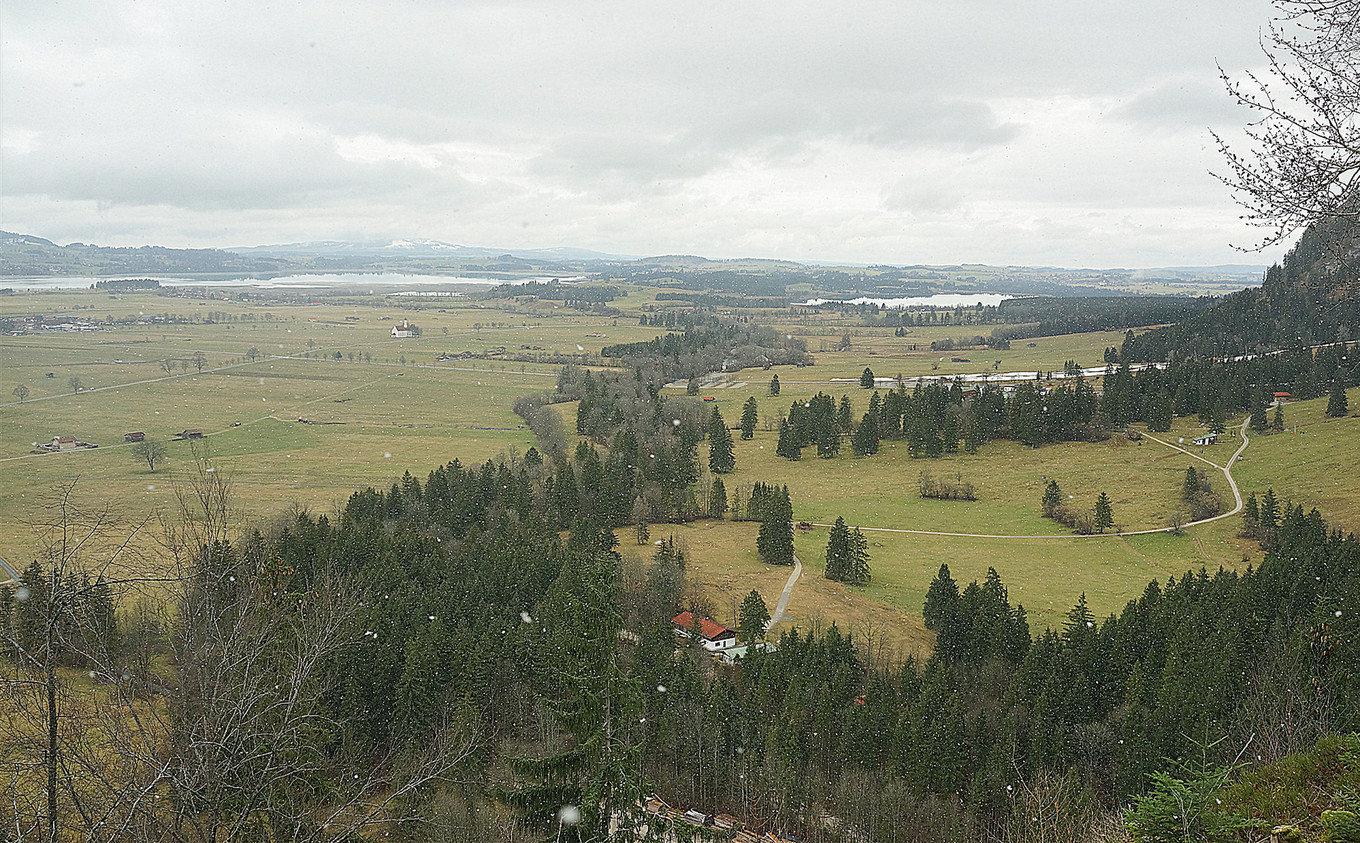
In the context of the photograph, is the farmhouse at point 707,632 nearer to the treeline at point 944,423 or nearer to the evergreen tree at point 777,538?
the evergreen tree at point 777,538

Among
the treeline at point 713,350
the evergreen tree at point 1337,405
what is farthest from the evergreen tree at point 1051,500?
the treeline at point 713,350

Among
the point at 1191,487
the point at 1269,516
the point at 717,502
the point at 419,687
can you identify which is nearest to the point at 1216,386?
the point at 1191,487

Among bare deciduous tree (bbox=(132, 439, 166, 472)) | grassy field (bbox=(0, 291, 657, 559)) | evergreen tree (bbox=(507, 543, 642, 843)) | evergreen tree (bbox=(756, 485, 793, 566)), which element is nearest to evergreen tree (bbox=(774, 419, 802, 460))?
grassy field (bbox=(0, 291, 657, 559))

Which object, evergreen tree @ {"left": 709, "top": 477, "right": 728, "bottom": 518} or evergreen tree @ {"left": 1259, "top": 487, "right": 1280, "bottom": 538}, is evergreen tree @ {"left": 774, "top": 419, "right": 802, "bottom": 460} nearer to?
evergreen tree @ {"left": 709, "top": 477, "right": 728, "bottom": 518}

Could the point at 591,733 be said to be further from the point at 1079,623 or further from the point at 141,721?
the point at 1079,623

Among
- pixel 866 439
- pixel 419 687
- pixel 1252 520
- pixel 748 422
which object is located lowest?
pixel 419 687

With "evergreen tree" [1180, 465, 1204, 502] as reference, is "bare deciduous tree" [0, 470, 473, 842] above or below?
above
